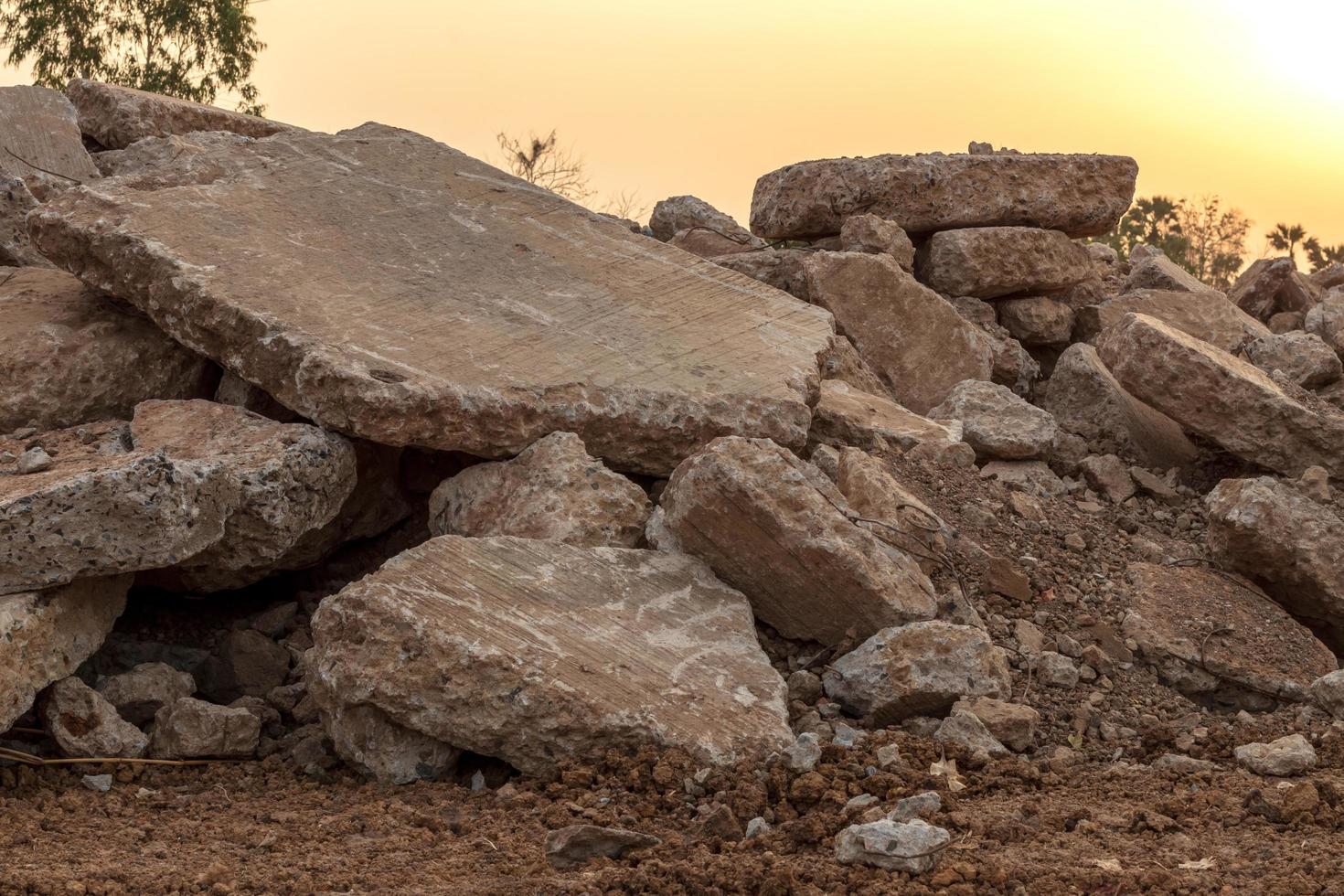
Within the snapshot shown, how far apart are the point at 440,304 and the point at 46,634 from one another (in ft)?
6.00

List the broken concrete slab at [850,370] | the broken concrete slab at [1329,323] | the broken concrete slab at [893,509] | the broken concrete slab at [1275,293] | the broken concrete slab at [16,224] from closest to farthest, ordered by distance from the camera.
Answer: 1. the broken concrete slab at [893,509]
2. the broken concrete slab at [16,224]
3. the broken concrete slab at [850,370]
4. the broken concrete slab at [1329,323]
5. the broken concrete slab at [1275,293]

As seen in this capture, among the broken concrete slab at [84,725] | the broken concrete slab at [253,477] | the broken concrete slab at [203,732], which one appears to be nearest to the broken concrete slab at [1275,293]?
the broken concrete slab at [253,477]

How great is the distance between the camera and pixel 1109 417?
665 cm

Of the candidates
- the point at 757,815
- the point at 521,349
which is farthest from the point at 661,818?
the point at 521,349

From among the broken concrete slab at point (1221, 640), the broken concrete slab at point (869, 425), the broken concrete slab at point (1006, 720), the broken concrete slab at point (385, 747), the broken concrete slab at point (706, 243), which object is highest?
the broken concrete slab at point (706, 243)

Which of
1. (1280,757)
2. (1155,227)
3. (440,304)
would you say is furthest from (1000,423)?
(1155,227)

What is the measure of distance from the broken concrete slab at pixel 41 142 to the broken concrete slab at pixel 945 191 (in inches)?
138

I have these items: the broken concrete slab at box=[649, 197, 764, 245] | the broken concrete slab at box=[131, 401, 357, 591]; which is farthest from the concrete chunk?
the broken concrete slab at box=[131, 401, 357, 591]

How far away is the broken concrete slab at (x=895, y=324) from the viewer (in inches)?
276

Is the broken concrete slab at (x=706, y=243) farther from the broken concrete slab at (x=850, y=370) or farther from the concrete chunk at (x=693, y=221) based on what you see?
the broken concrete slab at (x=850, y=370)

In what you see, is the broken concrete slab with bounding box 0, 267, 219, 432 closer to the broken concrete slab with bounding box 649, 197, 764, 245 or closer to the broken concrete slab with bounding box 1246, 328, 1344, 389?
the broken concrete slab with bounding box 649, 197, 764, 245

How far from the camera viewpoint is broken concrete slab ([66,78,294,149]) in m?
7.07

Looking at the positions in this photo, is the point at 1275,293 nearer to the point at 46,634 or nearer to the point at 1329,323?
the point at 1329,323

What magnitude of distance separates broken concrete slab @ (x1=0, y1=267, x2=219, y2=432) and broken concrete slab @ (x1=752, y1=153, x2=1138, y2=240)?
11.7ft
